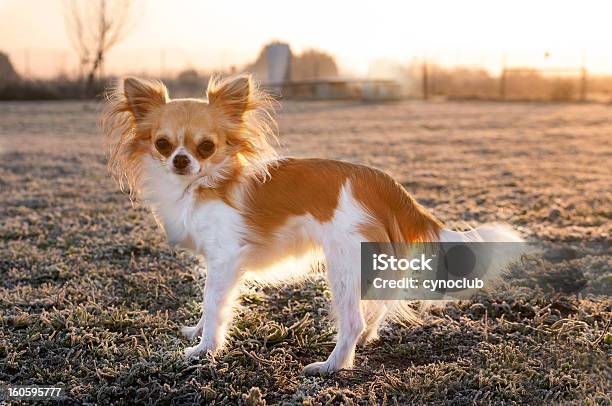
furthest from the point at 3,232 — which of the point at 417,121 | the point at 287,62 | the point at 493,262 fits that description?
the point at 287,62

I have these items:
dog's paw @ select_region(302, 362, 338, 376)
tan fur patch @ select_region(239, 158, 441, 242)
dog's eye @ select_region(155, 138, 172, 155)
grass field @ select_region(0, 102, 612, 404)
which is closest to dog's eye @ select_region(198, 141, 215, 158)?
dog's eye @ select_region(155, 138, 172, 155)

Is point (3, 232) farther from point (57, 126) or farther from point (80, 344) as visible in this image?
point (57, 126)

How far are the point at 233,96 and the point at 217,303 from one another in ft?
3.47

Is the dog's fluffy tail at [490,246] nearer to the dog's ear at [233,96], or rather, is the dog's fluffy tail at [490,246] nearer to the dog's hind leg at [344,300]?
the dog's hind leg at [344,300]

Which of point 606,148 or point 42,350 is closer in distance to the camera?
point 42,350

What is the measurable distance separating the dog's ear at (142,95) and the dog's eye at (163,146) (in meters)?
0.25

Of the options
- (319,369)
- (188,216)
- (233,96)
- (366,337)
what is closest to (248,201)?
(188,216)

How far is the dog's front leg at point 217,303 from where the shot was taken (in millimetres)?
→ 3164

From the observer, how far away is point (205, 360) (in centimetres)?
316

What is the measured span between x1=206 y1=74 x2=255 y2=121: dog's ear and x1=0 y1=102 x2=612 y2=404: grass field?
4.00 ft

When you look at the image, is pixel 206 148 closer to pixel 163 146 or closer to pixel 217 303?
pixel 163 146

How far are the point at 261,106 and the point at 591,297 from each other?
2.43m

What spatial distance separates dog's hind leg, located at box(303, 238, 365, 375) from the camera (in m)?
3.04

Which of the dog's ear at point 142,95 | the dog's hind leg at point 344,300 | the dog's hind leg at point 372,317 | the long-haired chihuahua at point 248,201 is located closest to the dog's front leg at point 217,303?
the long-haired chihuahua at point 248,201
